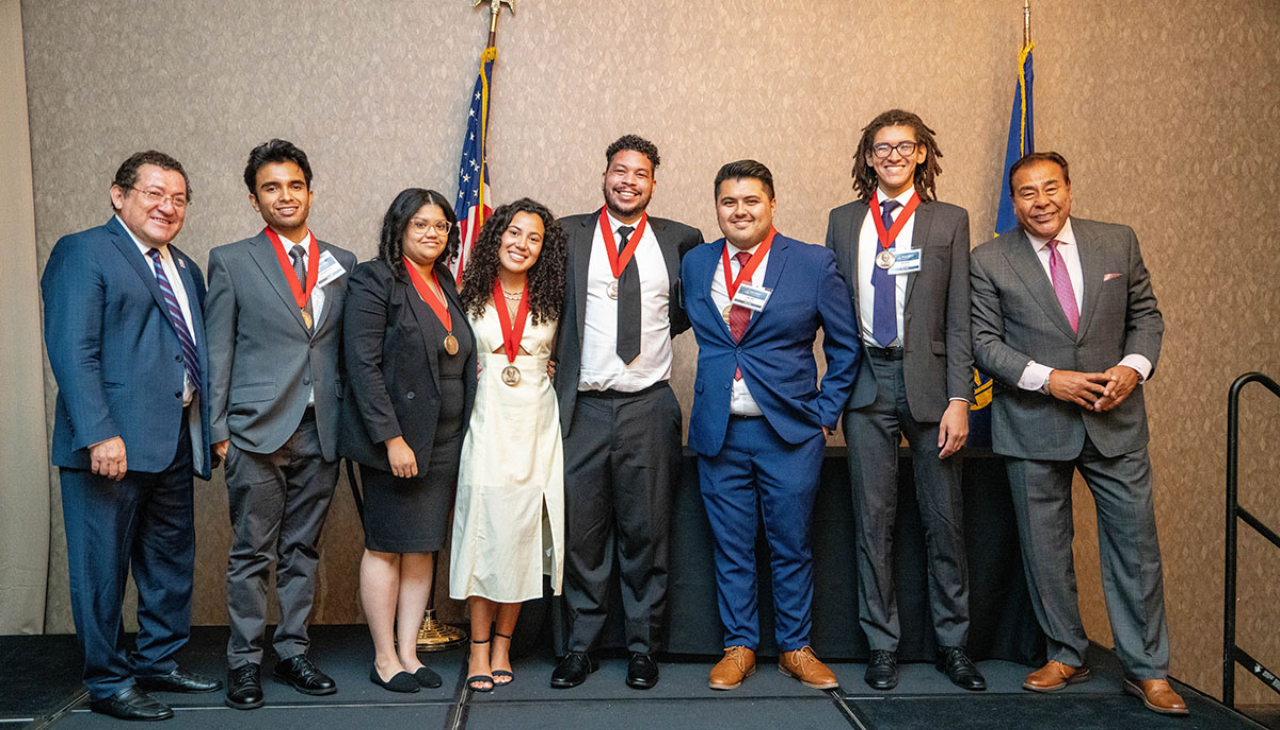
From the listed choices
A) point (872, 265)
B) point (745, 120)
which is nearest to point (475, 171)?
point (745, 120)

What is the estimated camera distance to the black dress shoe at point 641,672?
3.03 m

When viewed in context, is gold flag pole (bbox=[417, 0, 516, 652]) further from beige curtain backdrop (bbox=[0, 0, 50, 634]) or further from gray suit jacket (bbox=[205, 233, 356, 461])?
beige curtain backdrop (bbox=[0, 0, 50, 634])

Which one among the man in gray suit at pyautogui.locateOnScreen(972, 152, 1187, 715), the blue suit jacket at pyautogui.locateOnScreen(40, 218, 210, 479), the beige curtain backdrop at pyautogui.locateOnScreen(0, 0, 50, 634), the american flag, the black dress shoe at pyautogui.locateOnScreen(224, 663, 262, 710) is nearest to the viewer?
the blue suit jacket at pyautogui.locateOnScreen(40, 218, 210, 479)

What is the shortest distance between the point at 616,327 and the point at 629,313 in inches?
2.6

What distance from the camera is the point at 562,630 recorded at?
327 cm

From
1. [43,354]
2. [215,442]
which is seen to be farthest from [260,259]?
[43,354]

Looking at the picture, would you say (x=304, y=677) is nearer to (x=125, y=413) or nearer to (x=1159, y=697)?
(x=125, y=413)

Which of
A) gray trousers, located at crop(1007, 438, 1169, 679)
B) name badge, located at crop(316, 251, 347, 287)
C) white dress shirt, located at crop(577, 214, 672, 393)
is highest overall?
name badge, located at crop(316, 251, 347, 287)

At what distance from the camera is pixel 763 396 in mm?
3023

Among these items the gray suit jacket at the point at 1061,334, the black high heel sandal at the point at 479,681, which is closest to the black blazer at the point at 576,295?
the black high heel sandal at the point at 479,681

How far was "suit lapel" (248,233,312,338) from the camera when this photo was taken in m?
2.94

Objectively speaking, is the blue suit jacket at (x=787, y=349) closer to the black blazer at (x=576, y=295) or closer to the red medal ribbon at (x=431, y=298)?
the black blazer at (x=576, y=295)

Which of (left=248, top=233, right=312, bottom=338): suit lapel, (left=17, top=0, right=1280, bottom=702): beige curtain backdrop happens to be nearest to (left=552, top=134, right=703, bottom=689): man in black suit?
(left=248, top=233, right=312, bottom=338): suit lapel

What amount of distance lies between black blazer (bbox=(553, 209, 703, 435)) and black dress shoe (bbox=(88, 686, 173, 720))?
1529mm
